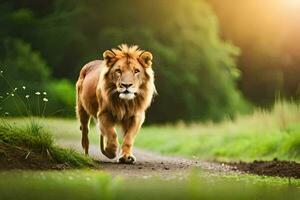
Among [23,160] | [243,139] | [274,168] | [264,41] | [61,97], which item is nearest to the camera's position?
[23,160]

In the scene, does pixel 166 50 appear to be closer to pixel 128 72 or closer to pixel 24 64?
pixel 24 64

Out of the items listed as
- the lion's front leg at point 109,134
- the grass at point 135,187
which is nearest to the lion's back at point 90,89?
the lion's front leg at point 109,134

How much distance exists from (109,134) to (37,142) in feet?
3.38

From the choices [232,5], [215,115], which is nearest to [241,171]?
[215,115]

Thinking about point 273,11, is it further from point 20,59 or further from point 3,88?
point 3,88

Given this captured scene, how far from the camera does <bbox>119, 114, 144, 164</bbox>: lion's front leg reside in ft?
23.7

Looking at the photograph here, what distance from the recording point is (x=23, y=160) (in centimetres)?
624

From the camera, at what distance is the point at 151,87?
776 cm

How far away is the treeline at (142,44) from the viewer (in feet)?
54.7

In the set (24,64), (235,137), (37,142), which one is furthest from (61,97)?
(37,142)

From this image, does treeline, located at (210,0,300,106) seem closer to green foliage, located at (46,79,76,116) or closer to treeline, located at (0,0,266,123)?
treeline, located at (0,0,266,123)

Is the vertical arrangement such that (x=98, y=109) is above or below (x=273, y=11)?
below

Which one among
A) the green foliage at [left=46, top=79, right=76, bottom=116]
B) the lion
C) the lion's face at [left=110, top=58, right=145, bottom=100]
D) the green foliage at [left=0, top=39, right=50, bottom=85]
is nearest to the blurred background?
the green foliage at [left=0, top=39, right=50, bottom=85]

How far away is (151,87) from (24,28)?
35.1 ft
